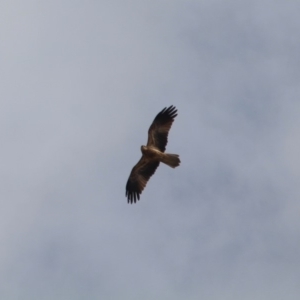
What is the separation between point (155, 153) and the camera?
143 ft

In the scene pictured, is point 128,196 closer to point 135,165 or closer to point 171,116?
point 135,165

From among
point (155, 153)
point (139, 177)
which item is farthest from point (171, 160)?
point (139, 177)

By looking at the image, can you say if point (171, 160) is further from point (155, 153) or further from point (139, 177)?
point (139, 177)

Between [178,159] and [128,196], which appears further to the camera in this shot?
[128,196]

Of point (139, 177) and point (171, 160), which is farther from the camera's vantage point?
point (139, 177)

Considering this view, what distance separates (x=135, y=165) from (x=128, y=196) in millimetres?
1874

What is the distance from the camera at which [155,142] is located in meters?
44.0

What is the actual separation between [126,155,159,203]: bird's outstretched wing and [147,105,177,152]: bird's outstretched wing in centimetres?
107

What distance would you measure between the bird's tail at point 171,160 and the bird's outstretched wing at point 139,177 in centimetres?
143

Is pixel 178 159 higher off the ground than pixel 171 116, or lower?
lower

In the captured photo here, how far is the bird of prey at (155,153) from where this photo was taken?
4324 cm

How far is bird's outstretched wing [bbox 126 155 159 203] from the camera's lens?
44750 millimetres

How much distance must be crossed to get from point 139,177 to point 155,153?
259 cm

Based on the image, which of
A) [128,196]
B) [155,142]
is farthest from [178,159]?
[128,196]
